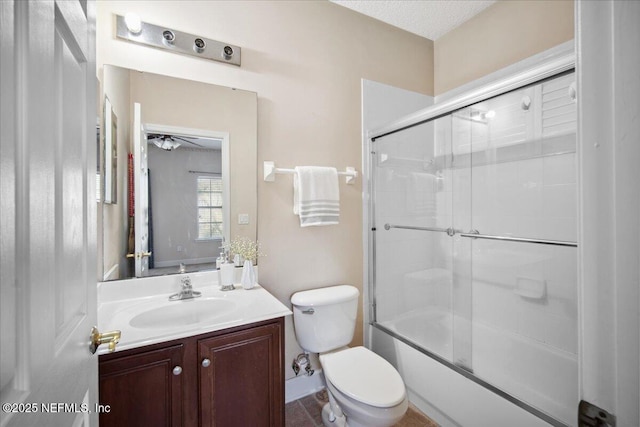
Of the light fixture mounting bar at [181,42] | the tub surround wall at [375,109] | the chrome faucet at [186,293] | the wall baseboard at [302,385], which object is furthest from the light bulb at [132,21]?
the wall baseboard at [302,385]

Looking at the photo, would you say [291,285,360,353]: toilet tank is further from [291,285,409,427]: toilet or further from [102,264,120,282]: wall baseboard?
[102,264,120,282]: wall baseboard

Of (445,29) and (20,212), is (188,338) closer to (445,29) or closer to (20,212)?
(20,212)

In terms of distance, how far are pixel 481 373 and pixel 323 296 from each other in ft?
3.16

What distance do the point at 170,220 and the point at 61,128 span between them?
1.15 meters

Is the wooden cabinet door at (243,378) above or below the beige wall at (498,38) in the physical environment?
below

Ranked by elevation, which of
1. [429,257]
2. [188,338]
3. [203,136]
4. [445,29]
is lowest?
[188,338]

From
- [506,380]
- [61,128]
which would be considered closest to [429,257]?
[506,380]

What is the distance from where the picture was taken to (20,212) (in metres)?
0.40

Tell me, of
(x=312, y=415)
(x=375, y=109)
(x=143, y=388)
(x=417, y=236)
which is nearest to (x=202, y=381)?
(x=143, y=388)

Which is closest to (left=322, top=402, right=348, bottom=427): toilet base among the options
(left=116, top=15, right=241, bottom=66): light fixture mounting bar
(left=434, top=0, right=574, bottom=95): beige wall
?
(left=116, top=15, right=241, bottom=66): light fixture mounting bar

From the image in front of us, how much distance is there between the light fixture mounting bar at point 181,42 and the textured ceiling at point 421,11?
91cm

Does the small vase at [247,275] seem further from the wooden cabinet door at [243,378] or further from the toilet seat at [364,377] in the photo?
the toilet seat at [364,377]

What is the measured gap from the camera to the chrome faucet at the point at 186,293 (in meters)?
1.54

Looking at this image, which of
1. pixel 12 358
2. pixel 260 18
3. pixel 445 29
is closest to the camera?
pixel 12 358
